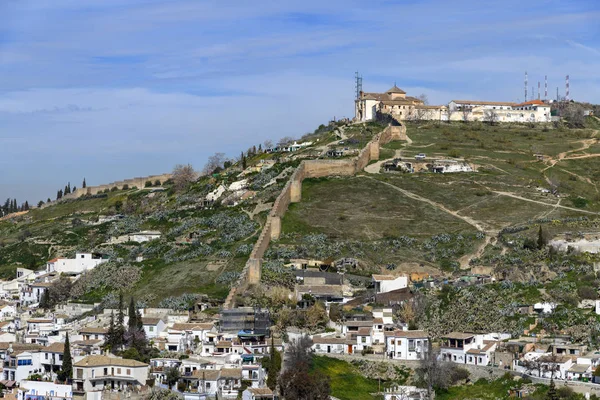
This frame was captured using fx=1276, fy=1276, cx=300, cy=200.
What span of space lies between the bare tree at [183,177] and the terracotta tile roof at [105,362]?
5649cm

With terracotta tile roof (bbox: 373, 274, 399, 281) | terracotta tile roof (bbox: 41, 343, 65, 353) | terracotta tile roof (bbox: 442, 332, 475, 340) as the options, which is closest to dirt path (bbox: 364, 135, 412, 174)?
terracotta tile roof (bbox: 373, 274, 399, 281)

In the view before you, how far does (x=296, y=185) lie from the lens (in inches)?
3526

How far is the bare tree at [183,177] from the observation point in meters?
115

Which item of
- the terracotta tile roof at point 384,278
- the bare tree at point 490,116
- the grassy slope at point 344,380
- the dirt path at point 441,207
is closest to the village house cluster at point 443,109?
the bare tree at point 490,116

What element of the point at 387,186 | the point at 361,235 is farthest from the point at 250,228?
the point at 387,186

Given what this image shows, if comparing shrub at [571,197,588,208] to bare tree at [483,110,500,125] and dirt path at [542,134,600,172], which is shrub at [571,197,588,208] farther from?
bare tree at [483,110,500,125]

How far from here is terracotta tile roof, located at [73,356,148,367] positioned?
56406mm

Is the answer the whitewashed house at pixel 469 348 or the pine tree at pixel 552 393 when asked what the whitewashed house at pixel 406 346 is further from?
the pine tree at pixel 552 393

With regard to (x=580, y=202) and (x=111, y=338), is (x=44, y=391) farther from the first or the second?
(x=580, y=202)

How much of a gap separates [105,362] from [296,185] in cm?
3489

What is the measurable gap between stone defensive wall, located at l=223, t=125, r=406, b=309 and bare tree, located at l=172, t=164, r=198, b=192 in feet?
65.1

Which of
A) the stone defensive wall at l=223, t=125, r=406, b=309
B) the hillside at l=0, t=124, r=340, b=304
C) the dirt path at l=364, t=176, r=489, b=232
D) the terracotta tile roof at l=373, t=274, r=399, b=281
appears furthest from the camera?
the dirt path at l=364, t=176, r=489, b=232

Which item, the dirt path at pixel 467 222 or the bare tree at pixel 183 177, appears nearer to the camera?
the dirt path at pixel 467 222

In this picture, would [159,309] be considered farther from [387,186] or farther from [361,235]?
[387,186]
